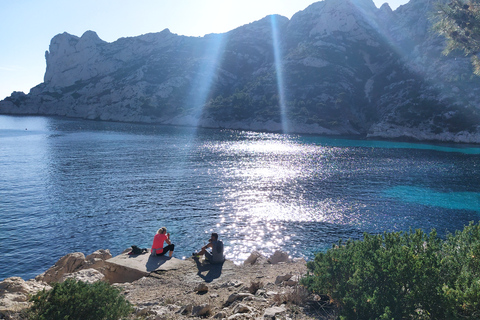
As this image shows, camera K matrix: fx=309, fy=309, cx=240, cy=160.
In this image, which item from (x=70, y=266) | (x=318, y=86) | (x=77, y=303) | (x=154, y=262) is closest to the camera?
(x=77, y=303)

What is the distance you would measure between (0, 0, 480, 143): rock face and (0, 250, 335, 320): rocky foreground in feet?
358

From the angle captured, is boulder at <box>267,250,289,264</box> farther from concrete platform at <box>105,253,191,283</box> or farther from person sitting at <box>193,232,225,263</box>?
concrete platform at <box>105,253,191,283</box>

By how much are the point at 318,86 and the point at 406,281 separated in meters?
145

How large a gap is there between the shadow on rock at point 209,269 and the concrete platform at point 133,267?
0.76 metres

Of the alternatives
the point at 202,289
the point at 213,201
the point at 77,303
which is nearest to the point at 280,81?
the point at 213,201

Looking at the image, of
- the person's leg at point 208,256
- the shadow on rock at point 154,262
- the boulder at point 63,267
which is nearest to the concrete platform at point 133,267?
the shadow on rock at point 154,262

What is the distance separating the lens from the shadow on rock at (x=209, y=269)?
49.8 ft

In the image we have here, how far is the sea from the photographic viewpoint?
75.3 ft

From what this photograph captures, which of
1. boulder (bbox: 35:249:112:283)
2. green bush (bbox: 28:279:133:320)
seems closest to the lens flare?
boulder (bbox: 35:249:112:283)

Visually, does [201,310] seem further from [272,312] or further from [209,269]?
[209,269]

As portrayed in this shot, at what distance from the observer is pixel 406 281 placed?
25.0 feet

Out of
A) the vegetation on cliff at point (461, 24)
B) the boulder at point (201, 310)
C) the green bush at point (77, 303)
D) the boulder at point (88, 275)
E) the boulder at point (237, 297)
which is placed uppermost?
the vegetation on cliff at point (461, 24)

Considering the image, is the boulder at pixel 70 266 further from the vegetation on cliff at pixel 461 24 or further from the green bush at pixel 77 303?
the vegetation on cliff at pixel 461 24

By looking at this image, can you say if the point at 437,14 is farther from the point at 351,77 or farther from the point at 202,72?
the point at 202,72
